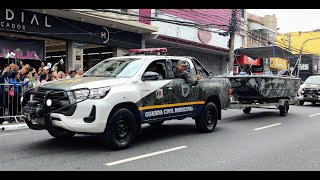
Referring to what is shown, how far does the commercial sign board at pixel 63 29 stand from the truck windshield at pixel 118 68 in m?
8.19

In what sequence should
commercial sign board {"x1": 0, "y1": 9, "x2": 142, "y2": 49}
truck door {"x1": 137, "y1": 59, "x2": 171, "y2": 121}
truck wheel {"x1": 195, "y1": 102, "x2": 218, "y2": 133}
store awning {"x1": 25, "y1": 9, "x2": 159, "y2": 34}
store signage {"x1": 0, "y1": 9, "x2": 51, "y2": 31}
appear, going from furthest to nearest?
store awning {"x1": 25, "y1": 9, "x2": 159, "y2": 34} → commercial sign board {"x1": 0, "y1": 9, "x2": 142, "y2": 49} → store signage {"x1": 0, "y1": 9, "x2": 51, "y2": 31} → truck wheel {"x1": 195, "y1": 102, "x2": 218, "y2": 133} → truck door {"x1": 137, "y1": 59, "x2": 171, "y2": 121}

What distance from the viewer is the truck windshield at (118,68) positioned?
7531mm

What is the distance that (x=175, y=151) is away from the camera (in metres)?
7.05

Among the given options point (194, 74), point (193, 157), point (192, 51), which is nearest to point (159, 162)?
point (193, 157)

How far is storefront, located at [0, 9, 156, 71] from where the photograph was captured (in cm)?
1565

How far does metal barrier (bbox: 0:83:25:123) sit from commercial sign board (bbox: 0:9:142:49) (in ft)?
15.5

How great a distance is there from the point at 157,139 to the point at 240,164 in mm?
2616

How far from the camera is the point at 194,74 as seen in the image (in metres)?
8.96

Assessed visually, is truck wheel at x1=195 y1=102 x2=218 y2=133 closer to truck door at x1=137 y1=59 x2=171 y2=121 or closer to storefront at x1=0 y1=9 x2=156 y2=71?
truck door at x1=137 y1=59 x2=171 y2=121

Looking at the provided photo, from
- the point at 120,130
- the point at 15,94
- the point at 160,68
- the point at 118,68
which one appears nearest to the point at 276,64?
the point at 15,94

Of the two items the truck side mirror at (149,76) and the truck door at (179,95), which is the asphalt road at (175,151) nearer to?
the truck door at (179,95)

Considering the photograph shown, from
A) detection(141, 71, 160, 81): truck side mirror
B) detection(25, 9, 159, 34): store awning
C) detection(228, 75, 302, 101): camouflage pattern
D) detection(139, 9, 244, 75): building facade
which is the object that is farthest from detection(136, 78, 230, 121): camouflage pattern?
detection(139, 9, 244, 75): building facade
